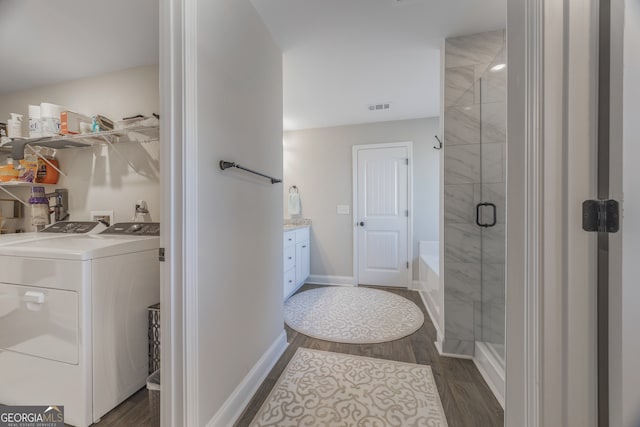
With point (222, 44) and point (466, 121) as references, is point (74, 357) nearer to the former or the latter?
point (222, 44)

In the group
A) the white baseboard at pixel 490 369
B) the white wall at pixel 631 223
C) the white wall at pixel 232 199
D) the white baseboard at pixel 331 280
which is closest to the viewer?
the white wall at pixel 631 223

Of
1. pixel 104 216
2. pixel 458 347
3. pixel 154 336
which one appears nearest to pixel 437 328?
pixel 458 347

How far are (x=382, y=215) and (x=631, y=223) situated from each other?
2.84 m

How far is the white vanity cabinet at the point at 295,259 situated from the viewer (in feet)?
9.22

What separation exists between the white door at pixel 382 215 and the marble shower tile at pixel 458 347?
5.06 feet

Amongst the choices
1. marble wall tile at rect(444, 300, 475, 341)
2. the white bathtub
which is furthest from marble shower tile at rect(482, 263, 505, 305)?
the white bathtub

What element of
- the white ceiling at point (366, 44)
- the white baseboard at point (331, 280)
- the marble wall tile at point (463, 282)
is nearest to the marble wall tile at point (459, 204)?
the marble wall tile at point (463, 282)

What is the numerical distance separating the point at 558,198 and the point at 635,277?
9.7 inches

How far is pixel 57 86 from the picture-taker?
209 cm

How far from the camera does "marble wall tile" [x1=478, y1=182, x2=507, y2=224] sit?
159 centimetres

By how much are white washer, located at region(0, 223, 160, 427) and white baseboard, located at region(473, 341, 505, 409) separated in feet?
6.90

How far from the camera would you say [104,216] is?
6.34 ft

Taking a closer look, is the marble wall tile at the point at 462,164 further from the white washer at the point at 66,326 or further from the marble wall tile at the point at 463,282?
the white washer at the point at 66,326

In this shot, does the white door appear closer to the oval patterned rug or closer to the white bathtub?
the white bathtub
